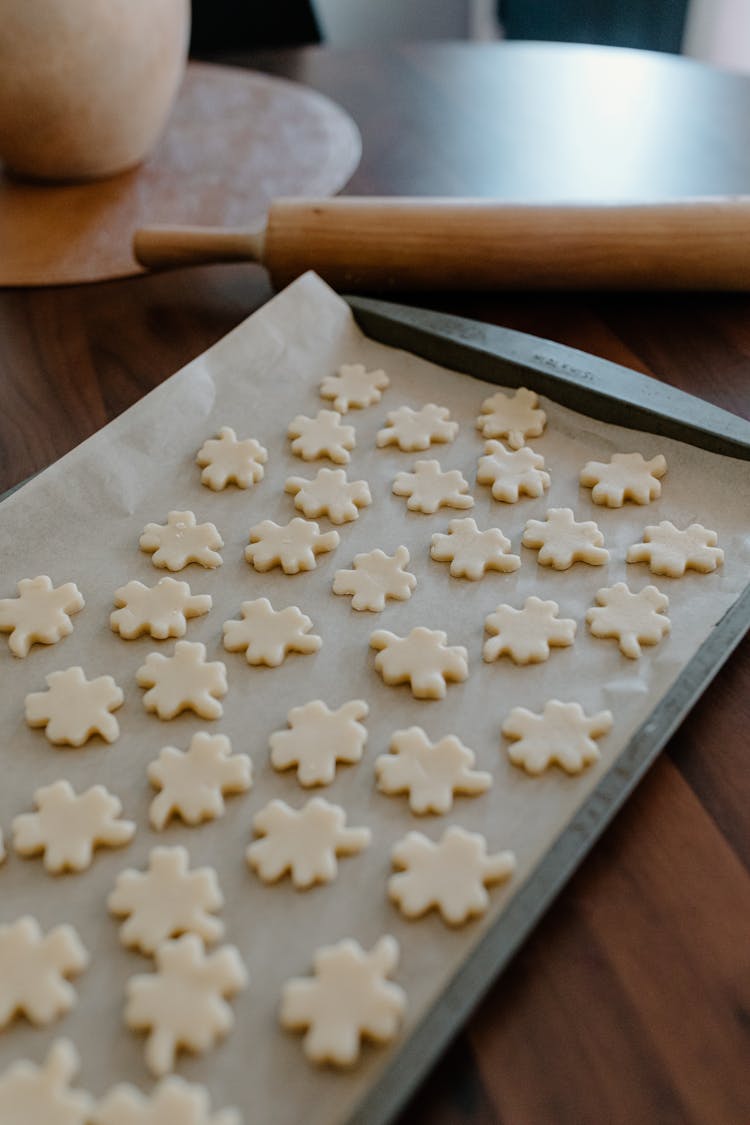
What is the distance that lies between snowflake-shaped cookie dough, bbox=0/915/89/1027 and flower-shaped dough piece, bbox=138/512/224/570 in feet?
1.10

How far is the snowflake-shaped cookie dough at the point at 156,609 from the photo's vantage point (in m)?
0.82

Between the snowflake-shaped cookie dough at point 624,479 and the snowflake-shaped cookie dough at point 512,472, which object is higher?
the snowflake-shaped cookie dough at point 624,479

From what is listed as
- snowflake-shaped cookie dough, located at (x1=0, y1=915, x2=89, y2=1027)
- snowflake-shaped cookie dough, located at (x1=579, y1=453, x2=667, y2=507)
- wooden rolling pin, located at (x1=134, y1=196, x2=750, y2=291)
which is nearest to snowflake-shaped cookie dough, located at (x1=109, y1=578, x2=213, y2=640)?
snowflake-shaped cookie dough, located at (x1=0, y1=915, x2=89, y2=1027)

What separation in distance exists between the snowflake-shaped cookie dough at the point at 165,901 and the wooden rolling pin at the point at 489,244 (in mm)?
723

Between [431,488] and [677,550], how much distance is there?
23 centimetres

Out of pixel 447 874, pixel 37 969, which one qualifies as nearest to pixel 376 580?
pixel 447 874

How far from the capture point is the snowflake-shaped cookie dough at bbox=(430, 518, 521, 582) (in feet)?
2.83

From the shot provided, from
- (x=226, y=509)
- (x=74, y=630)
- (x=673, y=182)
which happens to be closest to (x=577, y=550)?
(x=226, y=509)

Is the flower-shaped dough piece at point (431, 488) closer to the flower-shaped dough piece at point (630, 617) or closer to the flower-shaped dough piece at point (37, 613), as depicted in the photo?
the flower-shaped dough piece at point (630, 617)

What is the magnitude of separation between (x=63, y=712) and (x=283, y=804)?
0.18 m

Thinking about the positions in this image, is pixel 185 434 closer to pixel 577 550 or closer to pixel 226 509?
pixel 226 509

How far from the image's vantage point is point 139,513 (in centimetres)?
92

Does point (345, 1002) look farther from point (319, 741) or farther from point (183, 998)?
point (319, 741)

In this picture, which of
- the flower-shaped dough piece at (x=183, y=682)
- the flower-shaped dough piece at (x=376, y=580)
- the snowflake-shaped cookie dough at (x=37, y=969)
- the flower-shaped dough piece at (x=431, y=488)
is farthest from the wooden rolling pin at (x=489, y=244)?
the snowflake-shaped cookie dough at (x=37, y=969)
